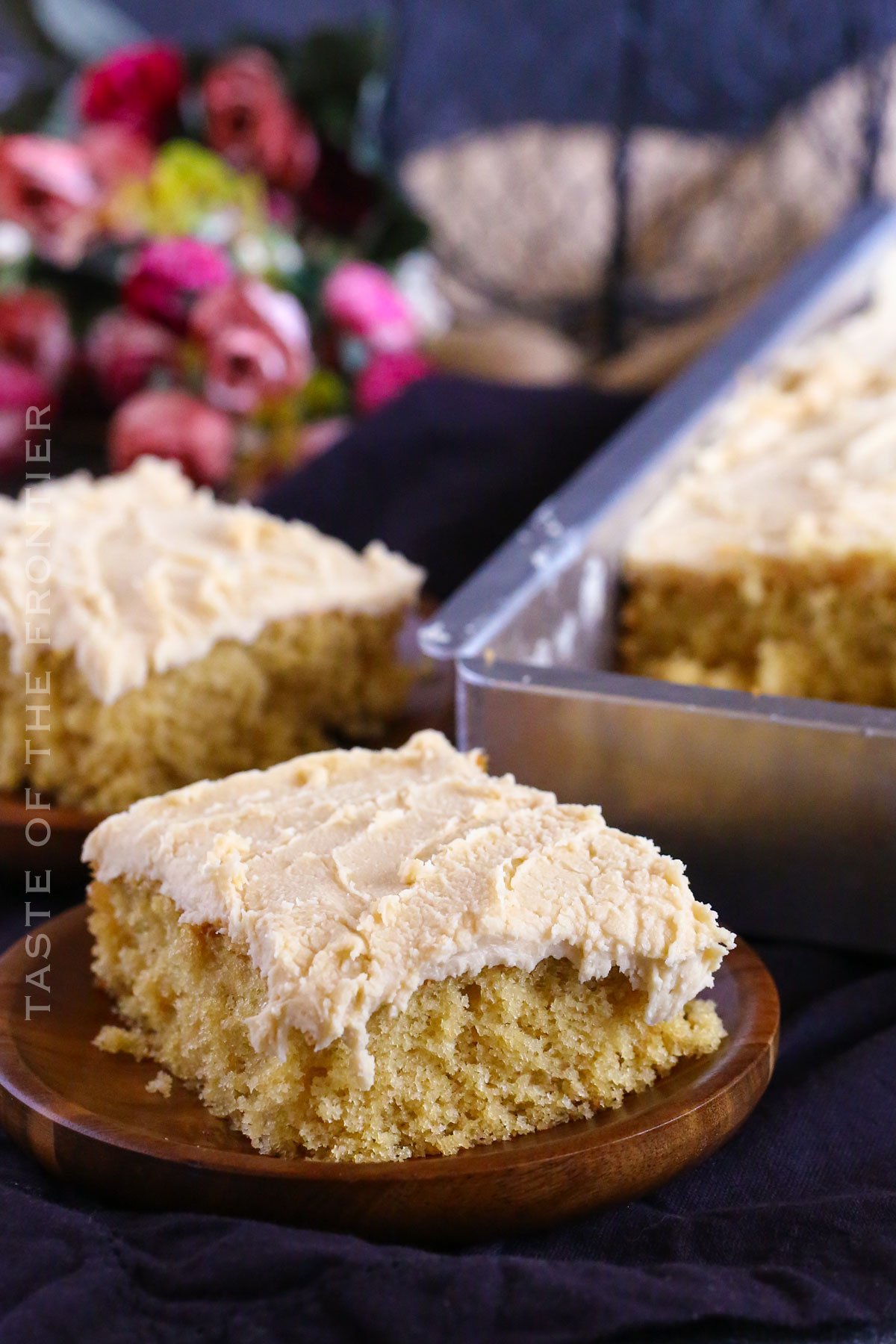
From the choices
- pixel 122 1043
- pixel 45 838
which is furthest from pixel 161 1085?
pixel 45 838

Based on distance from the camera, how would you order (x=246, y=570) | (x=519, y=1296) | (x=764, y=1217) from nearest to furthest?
(x=519, y=1296) → (x=764, y=1217) → (x=246, y=570)

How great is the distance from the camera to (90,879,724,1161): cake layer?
1111mm

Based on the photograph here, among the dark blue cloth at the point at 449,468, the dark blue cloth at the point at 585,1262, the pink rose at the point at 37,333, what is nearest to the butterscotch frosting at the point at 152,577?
the dark blue cloth at the point at 449,468

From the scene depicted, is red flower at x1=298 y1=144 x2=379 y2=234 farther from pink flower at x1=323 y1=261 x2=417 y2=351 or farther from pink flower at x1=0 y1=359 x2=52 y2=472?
pink flower at x1=0 y1=359 x2=52 y2=472

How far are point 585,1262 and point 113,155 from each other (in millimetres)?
→ 2460

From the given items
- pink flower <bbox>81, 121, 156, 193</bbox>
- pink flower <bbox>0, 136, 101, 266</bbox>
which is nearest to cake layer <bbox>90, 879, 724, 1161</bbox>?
pink flower <bbox>0, 136, 101, 266</bbox>

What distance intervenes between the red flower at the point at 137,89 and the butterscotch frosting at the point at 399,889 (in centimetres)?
210

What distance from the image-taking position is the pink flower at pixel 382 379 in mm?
2934

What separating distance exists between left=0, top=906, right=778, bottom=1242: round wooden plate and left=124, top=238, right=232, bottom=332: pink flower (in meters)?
1.66

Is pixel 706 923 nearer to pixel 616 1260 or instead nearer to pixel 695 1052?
pixel 695 1052

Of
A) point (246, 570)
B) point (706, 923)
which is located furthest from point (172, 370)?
point (706, 923)

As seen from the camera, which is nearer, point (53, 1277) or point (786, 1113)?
point (53, 1277)

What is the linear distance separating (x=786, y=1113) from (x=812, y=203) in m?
2.95

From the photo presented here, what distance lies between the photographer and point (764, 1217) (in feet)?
3.77
